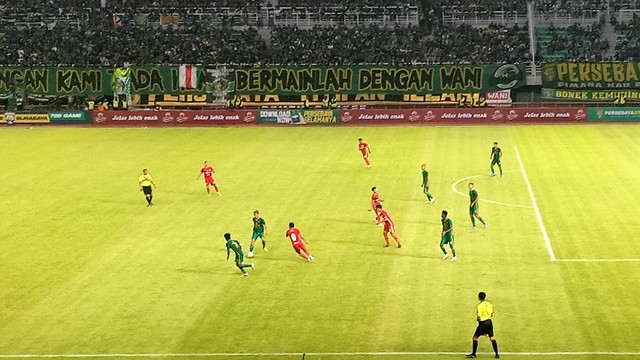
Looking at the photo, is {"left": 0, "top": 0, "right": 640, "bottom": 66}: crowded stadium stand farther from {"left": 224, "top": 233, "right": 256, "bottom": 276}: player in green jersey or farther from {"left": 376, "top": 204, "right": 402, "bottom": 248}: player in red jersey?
{"left": 224, "top": 233, "right": 256, "bottom": 276}: player in green jersey

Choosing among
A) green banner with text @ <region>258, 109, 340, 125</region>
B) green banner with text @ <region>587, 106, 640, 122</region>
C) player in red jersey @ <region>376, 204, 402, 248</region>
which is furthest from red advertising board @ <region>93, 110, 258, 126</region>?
player in red jersey @ <region>376, 204, 402, 248</region>

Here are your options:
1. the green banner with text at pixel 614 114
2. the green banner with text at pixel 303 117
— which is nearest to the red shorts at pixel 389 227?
the green banner with text at pixel 303 117

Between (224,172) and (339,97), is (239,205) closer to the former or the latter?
(224,172)

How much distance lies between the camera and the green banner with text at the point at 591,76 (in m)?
79.9

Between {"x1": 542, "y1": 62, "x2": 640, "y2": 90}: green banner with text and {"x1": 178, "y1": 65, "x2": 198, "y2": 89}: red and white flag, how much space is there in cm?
2833

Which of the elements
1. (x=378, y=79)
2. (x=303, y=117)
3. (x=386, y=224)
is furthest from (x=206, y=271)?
(x=378, y=79)

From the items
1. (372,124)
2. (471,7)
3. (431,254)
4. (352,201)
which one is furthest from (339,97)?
(431,254)

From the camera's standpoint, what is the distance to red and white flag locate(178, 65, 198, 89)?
273 ft

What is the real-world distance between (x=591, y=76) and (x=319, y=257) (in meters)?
50.7

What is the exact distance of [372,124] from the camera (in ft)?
257

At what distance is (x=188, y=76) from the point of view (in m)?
83.4

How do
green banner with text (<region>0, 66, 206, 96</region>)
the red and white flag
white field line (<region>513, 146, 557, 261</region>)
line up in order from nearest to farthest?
white field line (<region>513, 146, 557, 261</region>) → the red and white flag → green banner with text (<region>0, 66, 206, 96</region>)

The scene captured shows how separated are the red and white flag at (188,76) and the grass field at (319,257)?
64.9 feet

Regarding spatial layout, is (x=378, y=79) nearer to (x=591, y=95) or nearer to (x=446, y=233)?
(x=591, y=95)
